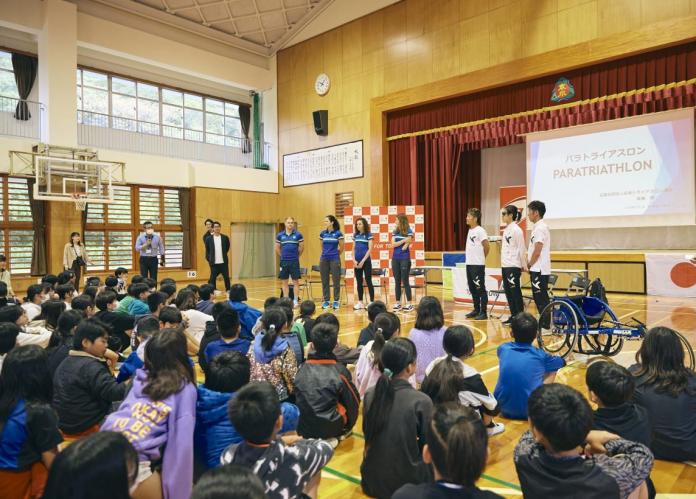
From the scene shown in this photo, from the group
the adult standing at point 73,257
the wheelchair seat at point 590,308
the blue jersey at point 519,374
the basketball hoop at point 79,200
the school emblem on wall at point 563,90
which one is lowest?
the blue jersey at point 519,374

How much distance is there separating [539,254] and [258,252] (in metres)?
9.82

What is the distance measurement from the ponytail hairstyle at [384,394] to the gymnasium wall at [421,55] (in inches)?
290

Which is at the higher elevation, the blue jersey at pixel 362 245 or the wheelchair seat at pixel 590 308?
the blue jersey at pixel 362 245

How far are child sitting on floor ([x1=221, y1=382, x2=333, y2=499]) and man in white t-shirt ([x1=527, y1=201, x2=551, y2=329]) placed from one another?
3.45m

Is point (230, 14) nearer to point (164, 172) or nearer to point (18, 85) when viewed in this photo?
point (164, 172)

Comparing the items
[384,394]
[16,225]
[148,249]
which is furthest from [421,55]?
[384,394]

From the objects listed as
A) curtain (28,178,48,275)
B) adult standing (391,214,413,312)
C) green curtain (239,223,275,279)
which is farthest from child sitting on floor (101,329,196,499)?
green curtain (239,223,275,279)

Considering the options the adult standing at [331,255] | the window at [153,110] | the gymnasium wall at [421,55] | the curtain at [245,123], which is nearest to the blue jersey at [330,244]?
the adult standing at [331,255]

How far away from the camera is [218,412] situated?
1.78m

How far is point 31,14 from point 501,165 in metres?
9.81

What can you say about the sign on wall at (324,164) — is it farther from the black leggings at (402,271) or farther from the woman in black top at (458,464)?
the woman in black top at (458,464)

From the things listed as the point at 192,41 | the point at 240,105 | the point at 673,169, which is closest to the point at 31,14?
the point at 192,41

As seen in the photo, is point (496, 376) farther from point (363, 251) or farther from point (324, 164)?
point (324, 164)

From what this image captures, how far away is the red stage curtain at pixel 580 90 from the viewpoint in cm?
713
